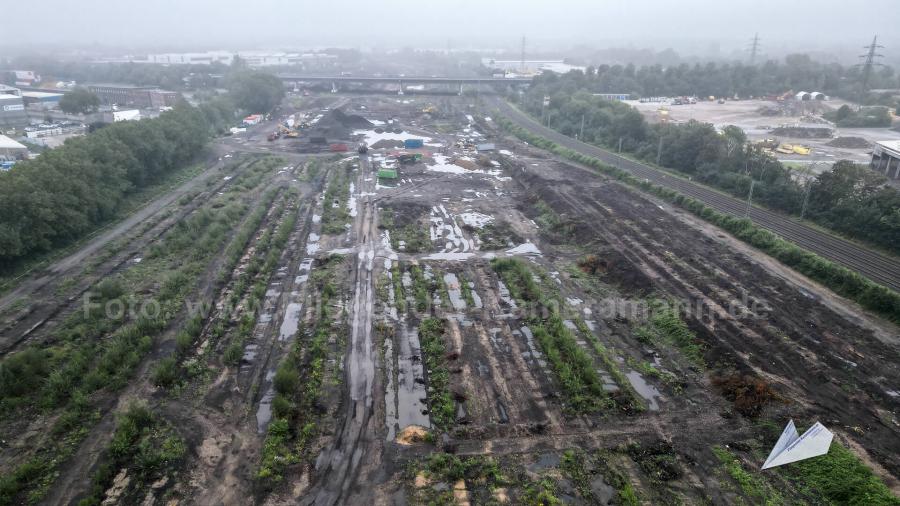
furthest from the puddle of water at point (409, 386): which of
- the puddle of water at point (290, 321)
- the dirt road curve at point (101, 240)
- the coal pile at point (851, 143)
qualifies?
the coal pile at point (851, 143)

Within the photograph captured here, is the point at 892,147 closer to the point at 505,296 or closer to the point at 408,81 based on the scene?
the point at 505,296

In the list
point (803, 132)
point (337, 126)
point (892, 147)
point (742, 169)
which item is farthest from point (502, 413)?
point (803, 132)

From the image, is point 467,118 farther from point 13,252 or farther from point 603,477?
point 603,477

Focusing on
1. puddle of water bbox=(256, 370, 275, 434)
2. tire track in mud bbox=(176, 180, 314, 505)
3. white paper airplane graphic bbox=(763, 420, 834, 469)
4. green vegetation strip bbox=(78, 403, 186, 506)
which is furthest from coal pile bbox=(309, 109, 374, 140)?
white paper airplane graphic bbox=(763, 420, 834, 469)

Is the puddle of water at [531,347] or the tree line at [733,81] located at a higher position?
the tree line at [733,81]

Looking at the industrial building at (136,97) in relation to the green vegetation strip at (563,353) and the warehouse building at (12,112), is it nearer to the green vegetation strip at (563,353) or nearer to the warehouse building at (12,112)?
the warehouse building at (12,112)

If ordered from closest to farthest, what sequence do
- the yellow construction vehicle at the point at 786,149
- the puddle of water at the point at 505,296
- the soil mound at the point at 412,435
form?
the soil mound at the point at 412,435
the puddle of water at the point at 505,296
the yellow construction vehicle at the point at 786,149
